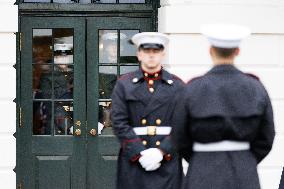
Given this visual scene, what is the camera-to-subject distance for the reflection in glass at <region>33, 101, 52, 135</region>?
8.65 meters

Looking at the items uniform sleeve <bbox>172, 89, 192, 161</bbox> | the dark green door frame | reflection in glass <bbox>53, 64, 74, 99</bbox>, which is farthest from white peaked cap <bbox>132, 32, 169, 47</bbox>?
reflection in glass <bbox>53, 64, 74, 99</bbox>

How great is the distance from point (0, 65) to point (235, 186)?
3.78 meters

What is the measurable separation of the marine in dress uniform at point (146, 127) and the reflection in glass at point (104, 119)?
82.8 inches

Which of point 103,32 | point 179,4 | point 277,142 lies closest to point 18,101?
point 103,32

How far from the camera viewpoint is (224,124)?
4.96 meters

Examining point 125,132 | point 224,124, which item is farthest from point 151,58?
point 224,124

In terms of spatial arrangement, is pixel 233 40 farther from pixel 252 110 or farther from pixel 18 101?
pixel 18 101

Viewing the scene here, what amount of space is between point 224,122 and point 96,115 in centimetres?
379

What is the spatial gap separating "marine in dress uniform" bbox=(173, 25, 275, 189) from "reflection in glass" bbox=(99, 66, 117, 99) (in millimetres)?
3498

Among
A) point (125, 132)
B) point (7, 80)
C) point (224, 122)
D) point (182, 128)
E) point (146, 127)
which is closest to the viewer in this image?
point (224, 122)

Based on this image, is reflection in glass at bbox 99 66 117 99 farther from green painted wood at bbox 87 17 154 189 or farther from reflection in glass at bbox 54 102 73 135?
reflection in glass at bbox 54 102 73 135

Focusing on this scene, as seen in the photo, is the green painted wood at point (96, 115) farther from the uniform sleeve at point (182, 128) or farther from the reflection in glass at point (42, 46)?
the uniform sleeve at point (182, 128)

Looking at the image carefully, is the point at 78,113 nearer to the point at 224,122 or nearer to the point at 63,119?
the point at 63,119

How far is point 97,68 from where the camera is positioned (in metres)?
8.62
